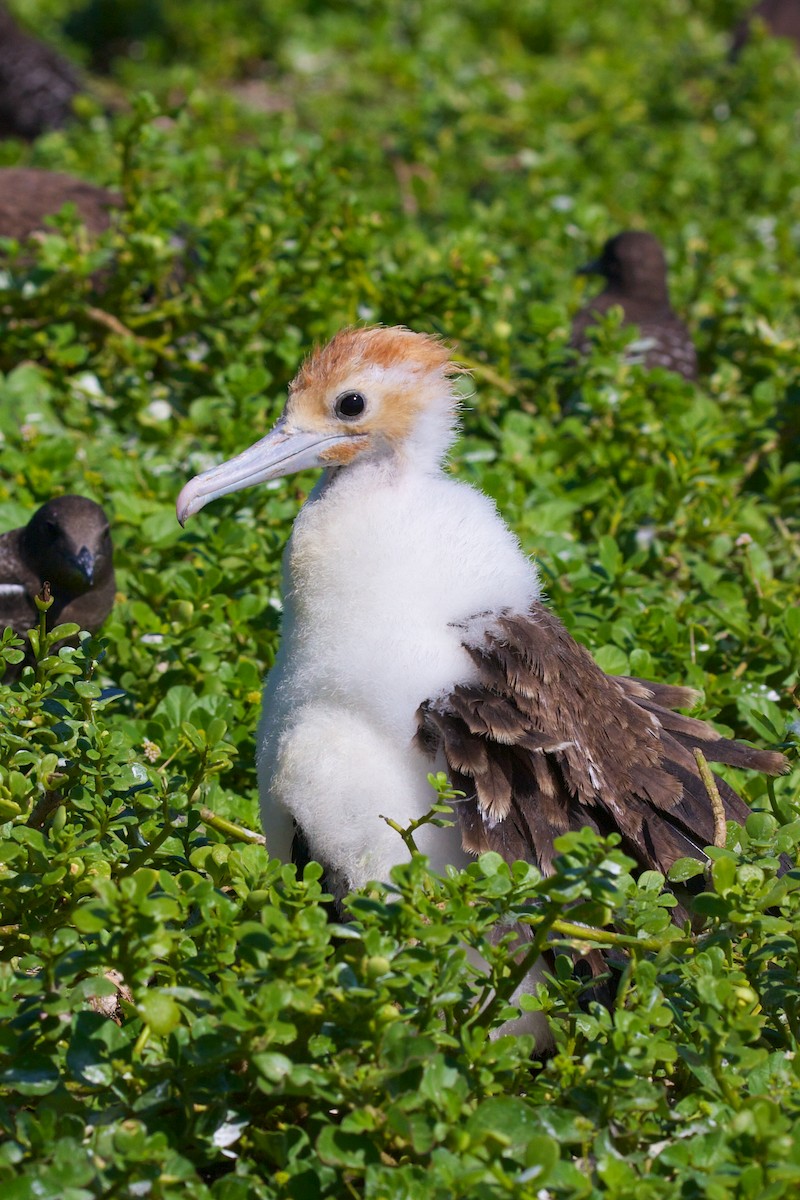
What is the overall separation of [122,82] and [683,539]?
667 cm

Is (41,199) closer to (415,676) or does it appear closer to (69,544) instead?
(69,544)

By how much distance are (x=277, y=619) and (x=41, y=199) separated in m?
2.77

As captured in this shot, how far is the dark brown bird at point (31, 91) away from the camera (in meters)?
Result: 8.55

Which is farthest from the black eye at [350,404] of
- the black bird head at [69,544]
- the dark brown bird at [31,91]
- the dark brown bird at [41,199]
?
the dark brown bird at [31,91]

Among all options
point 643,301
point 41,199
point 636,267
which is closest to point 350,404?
Answer: point 643,301

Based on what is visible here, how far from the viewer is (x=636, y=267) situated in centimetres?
580

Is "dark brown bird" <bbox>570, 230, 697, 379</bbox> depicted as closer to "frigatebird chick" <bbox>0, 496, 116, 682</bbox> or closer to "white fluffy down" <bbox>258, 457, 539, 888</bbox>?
"frigatebird chick" <bbox>0, 496, 116, 682</bbox>

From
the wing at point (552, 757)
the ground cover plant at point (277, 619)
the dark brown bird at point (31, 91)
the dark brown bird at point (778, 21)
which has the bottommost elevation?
the dark brown bird at point (31, 91)

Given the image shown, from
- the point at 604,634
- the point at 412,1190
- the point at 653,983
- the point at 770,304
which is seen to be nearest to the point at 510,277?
the point at 770,304

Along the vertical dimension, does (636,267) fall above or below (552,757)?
below

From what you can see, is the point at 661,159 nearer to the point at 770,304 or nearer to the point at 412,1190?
the point at 770,304

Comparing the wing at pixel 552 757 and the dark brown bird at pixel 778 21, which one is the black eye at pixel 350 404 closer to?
the wing at pixel 552 757

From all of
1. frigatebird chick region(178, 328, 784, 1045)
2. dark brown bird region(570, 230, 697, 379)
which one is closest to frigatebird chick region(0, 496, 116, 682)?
frigatebird chick region(178, 328, 784, 1045)

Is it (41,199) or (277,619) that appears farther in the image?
(41,199)
